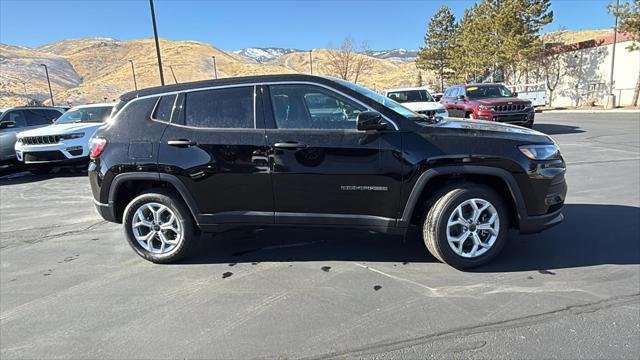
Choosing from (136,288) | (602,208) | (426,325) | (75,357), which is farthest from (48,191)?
(602,208)

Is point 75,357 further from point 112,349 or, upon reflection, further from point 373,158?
point 373,158

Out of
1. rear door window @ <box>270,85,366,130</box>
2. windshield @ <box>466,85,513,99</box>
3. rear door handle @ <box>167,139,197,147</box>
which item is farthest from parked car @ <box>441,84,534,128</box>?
rear door handle @ <box>167,139,197,147</box>

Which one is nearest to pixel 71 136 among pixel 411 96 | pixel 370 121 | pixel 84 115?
pixel 84 115

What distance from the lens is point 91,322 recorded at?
2996mm

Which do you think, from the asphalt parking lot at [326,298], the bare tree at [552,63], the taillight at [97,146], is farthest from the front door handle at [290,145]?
the bare tree at [552,63]

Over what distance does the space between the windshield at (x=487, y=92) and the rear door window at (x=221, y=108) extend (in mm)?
11179

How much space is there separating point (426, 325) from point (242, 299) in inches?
58.4

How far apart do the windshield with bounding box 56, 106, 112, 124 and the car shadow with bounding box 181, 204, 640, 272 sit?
24.2ft

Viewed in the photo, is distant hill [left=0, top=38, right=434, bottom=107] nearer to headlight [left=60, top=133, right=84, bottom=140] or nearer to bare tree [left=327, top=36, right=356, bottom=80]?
bare tree [left=327, top=36, right=356, bottom=80]

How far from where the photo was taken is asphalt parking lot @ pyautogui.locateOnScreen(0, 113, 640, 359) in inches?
102

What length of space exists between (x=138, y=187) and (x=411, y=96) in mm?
11245

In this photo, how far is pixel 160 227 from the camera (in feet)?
13.1

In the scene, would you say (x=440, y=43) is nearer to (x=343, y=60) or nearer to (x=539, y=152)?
(x=343, y=60)

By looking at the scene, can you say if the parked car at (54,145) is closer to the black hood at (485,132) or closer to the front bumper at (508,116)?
the black hood at (485,132)
